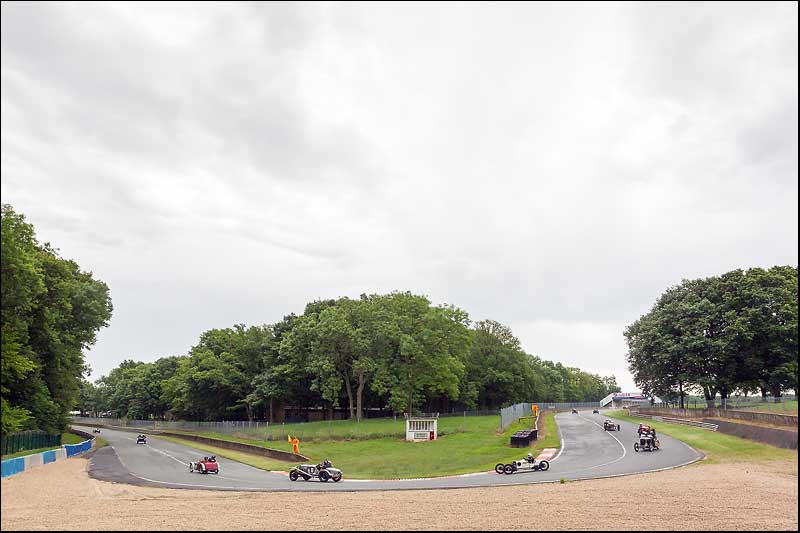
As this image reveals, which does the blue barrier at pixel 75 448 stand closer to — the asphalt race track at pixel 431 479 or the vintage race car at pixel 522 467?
the asphalt race track at pixel 431 479

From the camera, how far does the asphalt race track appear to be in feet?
117

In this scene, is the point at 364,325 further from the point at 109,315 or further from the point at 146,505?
the point at 146,505

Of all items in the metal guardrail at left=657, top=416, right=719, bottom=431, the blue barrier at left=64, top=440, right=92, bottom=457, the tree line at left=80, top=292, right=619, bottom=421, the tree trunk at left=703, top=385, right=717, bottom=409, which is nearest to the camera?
the metal guardrail at left=657, top=416, right=719, bottom=431

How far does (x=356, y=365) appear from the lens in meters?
88.3

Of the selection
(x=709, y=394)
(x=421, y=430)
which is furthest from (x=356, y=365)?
(x=709, y=394)

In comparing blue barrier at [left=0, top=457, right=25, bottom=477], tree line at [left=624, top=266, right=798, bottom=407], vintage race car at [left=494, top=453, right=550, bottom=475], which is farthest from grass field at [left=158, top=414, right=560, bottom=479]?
blue barrier at [left=0, top=457, right=25, bottom=477]

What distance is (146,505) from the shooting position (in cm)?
2662

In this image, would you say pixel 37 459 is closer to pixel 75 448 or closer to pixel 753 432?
pixel 75 448

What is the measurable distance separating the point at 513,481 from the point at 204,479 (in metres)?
20.7

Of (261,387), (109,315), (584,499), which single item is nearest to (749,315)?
(584,499)

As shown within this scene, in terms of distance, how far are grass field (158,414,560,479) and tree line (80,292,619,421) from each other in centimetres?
1028

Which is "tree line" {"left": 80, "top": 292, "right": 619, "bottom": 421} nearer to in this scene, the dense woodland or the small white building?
the dense woodland

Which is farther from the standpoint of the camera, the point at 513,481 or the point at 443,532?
the point at 513,481

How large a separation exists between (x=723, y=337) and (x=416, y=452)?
3259 cm
